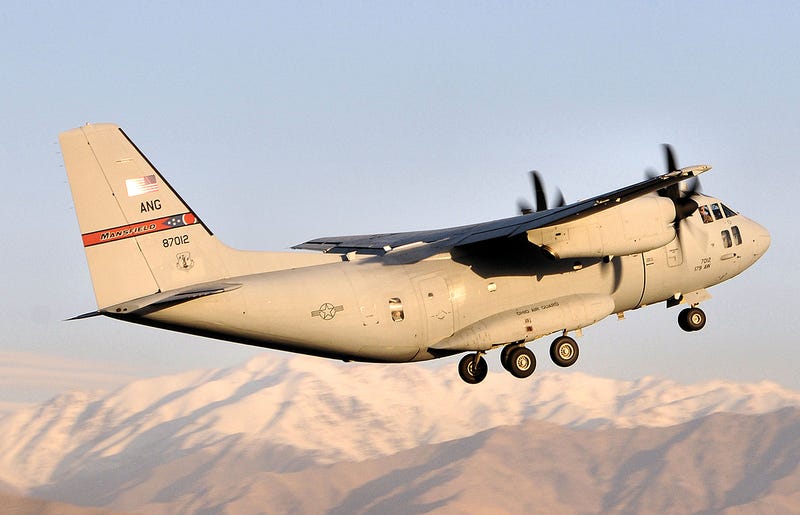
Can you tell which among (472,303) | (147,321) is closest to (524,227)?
(472,303)

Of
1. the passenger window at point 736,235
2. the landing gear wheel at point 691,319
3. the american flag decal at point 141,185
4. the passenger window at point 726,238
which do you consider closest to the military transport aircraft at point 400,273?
the american flag decal at point 141,185

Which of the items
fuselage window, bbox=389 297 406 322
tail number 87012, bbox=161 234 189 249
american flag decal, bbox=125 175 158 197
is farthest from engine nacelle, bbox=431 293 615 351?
american flag decal, bbox=125 175 158 197

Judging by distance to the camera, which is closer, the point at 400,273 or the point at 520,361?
the point at 400,273

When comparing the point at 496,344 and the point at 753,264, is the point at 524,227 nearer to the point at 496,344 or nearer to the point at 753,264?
the point at 496,344

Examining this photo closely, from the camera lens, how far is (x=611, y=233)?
28094mm

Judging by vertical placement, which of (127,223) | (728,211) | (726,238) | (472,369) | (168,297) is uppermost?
(127,223)

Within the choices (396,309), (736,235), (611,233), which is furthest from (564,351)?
(736,235)

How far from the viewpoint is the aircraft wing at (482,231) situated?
26.8 m

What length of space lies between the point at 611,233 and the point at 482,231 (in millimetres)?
3436

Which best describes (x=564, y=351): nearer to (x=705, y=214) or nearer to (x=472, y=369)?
(x=472, y=369)

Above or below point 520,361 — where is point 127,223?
above

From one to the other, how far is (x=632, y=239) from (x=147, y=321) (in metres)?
11.7

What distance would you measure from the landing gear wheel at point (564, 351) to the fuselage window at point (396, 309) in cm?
Result: 448

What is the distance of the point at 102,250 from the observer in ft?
86.3
